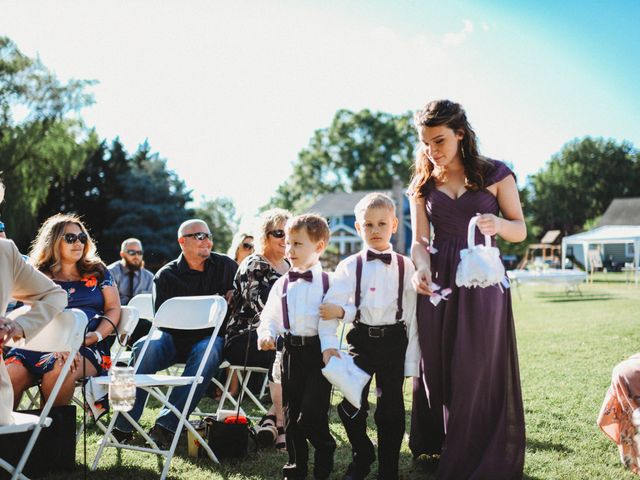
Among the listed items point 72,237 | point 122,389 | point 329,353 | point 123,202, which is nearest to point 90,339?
point 72,237

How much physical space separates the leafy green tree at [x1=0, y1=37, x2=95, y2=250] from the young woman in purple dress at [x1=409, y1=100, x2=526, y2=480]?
26.3 metres

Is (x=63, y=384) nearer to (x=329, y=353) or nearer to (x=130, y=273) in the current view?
(x=329, y=353)

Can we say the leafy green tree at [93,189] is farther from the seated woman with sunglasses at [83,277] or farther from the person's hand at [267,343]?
the person's hand at [267,343]

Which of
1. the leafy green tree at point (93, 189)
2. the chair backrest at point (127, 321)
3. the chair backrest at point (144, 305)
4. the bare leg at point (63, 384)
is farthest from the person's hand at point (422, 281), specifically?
the leafy green tree at point (93, 189)

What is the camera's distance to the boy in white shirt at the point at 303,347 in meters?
3.80

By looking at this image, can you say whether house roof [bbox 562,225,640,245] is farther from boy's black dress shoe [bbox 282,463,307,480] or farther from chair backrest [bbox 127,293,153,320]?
boy's black dress shoe [bbox 282,463,307,480]

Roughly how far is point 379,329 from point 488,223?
2.82ft

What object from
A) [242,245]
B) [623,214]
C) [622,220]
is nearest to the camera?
[242,245]

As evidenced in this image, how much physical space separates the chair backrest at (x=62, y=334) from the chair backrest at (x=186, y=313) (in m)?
1.30

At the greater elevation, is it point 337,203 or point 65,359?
point 337,203

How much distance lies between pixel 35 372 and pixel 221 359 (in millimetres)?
1366

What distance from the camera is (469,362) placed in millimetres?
3584

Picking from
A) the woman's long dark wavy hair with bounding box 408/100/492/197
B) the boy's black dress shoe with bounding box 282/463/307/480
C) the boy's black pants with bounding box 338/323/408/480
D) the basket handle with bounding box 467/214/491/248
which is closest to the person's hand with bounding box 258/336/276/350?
the boy's black pants with bounding box 338/323/408/480

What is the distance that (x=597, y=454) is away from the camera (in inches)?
170
